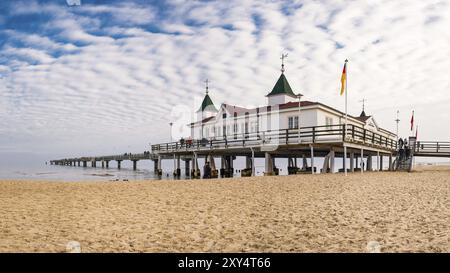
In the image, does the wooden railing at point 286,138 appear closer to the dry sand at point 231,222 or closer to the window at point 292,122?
the window at point 292,122

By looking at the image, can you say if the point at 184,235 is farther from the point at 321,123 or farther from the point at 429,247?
the point at 321,123

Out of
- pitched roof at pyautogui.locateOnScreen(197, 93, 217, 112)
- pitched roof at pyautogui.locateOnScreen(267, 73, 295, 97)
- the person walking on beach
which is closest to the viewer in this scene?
the person walking on beach

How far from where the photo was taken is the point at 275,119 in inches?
1118

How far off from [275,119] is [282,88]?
334 inches

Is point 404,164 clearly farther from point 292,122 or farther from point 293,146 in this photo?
point 293,146

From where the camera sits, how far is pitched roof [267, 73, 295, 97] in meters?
35.3

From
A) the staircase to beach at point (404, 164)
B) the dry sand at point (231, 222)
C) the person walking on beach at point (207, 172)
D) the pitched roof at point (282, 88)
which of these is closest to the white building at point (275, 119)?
the pitched roof at point (282, 88)

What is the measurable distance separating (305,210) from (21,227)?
707 centimetres

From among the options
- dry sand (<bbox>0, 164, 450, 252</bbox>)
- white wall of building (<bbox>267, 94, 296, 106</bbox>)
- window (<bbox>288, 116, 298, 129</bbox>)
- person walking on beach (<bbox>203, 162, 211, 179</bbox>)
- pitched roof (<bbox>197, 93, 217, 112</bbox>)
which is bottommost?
person walking on beach (<bbox>203, 162, 211, 179</bbox>)

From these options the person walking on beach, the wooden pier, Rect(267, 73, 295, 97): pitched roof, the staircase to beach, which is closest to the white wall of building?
Rect(267, 73, 295, 97): pitched roof

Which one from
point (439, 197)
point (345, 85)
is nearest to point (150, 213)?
point (439, 197)

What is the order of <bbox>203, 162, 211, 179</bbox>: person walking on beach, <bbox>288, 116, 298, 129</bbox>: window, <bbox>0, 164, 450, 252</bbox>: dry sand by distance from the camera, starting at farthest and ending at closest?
<bbox>203, 162, 211, 179</bbox>: person walking on beach
<bbox>288, 116, 298, 129</bbox>: window
<bbox>0, 164, 450, 252</bbox>: dry sand

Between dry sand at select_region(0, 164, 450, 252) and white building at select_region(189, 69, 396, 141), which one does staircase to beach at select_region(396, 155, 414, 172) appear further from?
dry sand at select_region(0, 164, 450, 252)

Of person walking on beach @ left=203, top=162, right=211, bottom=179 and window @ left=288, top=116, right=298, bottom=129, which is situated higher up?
window @ left=288, top=116, right=298, bottom=129
